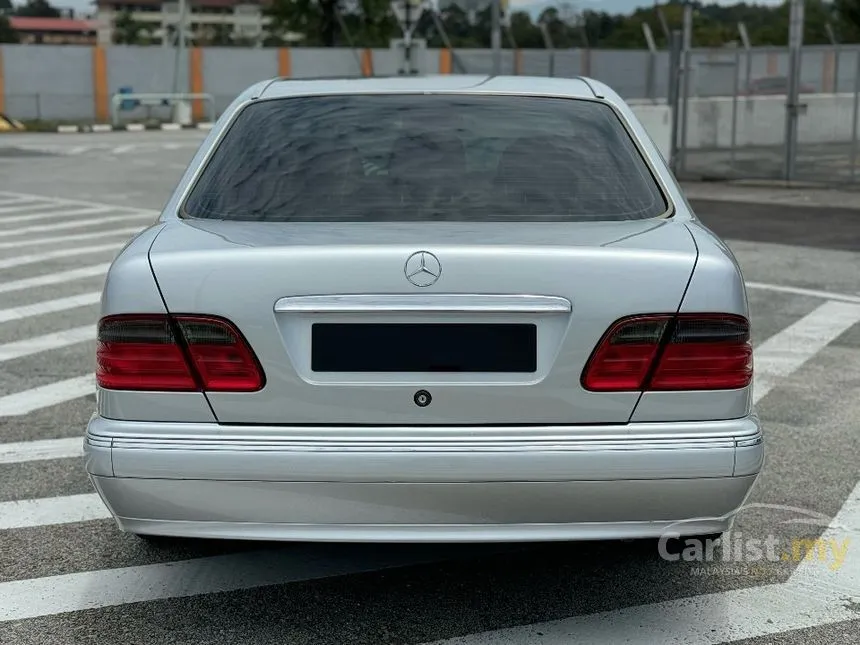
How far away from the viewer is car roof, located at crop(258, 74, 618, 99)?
4496mm

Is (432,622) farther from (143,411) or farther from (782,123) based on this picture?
(782,123)

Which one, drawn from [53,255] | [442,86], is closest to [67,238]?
[53,255]

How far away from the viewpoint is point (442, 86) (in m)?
4.56

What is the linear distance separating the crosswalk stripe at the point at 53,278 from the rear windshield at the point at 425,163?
21.8 feet

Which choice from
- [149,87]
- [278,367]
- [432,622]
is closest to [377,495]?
[278,367]

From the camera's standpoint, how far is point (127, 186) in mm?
20812

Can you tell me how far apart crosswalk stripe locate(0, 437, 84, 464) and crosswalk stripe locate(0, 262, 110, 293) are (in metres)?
4.87

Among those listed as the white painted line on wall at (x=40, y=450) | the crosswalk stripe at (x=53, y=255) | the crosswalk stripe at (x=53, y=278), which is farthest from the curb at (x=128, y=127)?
the white painted line on wall at (x=40, y=450)

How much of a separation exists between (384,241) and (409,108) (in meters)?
1.07

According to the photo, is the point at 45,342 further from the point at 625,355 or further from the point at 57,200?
the point at 57,200

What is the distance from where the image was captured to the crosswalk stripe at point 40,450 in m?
5.52

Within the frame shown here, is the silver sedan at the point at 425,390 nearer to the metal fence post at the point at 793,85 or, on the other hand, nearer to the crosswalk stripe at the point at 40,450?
the crosswalk stripe at the point at 40,450

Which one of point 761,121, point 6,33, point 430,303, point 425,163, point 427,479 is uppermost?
point 6,33

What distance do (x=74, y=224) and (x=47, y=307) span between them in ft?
20.2
